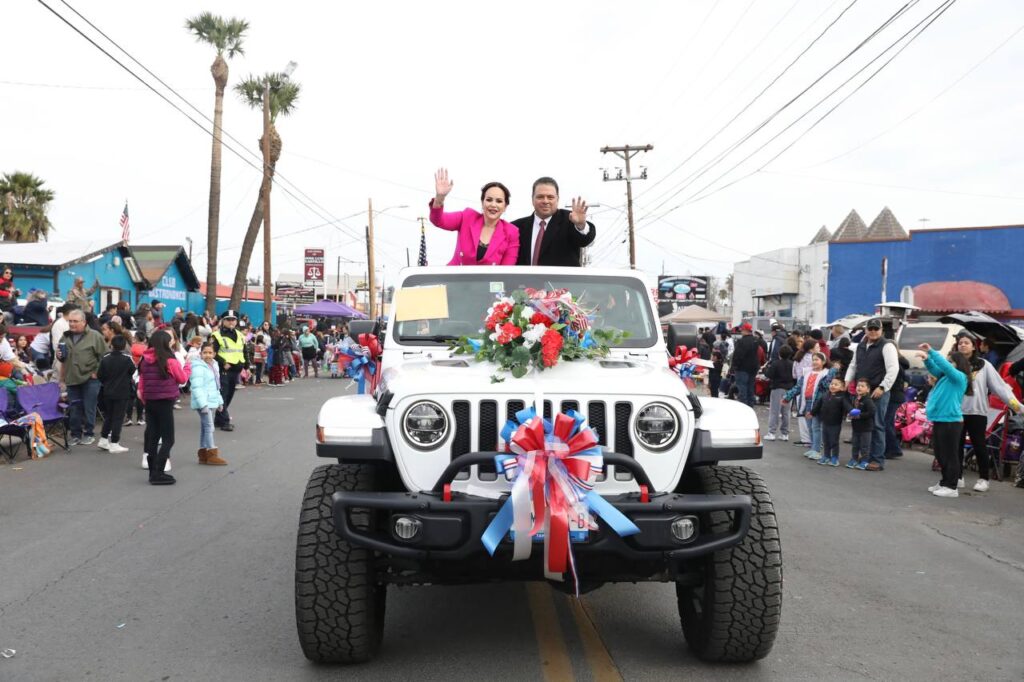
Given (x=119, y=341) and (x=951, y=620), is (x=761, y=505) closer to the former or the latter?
(x=951, y=620)

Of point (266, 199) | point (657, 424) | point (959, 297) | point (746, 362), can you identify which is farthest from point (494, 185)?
point (959, 297)

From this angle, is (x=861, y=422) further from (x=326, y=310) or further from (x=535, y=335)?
(x=326, y=310)

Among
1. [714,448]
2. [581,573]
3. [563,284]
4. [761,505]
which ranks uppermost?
[563,284]

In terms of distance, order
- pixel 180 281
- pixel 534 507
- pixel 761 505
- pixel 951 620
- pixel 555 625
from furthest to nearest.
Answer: pixel 180 281
pixel 951 620
pixel 555 625
pixel 761 505
pixel 534 507

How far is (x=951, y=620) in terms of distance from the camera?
5.12 meters

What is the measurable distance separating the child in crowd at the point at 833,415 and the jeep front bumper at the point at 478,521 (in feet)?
27.0

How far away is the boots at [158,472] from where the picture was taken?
29.9 ft

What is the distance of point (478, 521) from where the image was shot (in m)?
3.71

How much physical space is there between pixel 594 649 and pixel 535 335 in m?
1.61

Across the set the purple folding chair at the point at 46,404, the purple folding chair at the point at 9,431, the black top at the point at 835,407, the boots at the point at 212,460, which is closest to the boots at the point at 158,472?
the boots at the point at 212,460

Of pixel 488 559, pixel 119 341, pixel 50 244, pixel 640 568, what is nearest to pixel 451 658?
pixel 488 559

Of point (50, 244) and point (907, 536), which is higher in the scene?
point (50, 244)

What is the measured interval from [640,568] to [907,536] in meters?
4.44

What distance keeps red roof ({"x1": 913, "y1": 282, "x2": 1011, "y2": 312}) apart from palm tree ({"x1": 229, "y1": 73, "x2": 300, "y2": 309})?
27.5 meters
